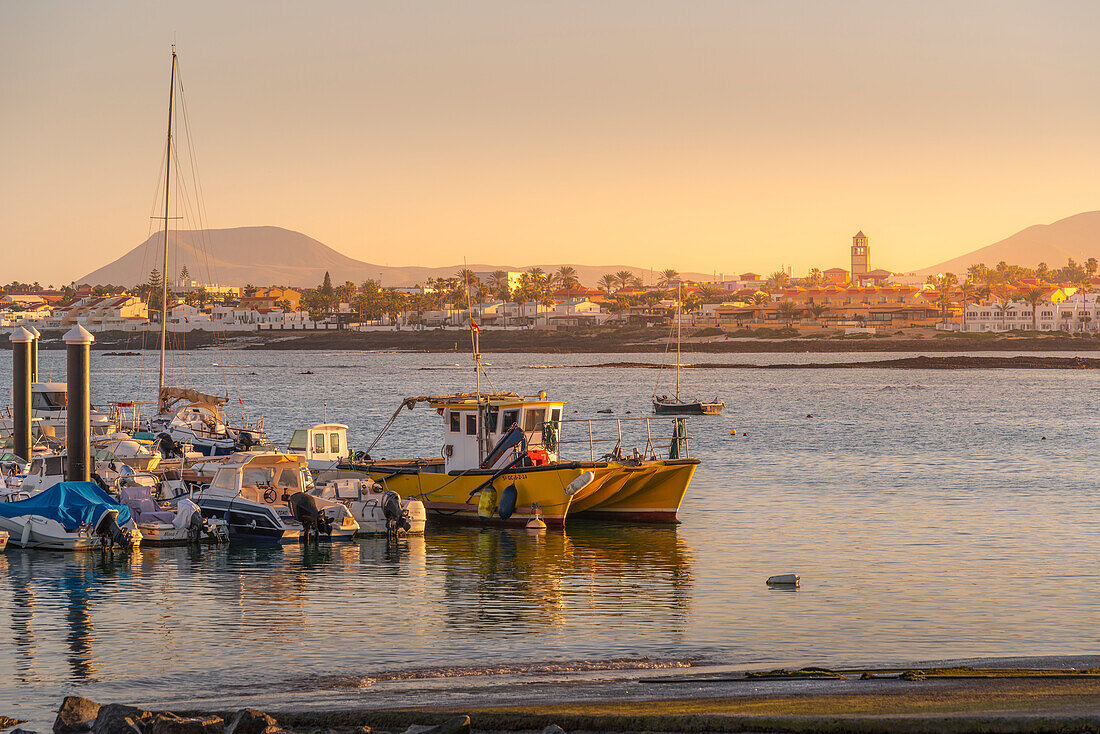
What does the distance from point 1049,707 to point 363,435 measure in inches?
2186

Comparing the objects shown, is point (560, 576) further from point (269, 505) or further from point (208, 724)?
point (208, 724)

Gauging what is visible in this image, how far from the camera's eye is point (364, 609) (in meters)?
20.9

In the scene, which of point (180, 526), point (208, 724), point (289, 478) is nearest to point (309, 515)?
point (289, 478)

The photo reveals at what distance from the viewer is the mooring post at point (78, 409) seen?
94.9 ft

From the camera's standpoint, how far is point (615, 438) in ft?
190

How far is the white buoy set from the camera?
23156mm

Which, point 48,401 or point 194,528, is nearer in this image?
point 194,528

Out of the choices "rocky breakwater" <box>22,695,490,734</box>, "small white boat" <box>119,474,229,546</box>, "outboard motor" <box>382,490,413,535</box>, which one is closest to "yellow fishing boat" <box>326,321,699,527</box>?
"outboard motor" <box>382,490,413,535</box>

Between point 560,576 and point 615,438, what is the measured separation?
111 feet

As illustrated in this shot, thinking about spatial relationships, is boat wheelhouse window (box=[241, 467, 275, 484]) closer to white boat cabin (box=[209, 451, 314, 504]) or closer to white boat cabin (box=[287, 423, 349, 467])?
white boat cabin (box=[209, 451, 314, 504])

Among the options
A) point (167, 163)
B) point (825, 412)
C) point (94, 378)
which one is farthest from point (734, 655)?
point (94, 378)

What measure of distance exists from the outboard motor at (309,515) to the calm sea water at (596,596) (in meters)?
0.67

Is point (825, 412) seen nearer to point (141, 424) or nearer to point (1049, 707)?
point (141, 424)

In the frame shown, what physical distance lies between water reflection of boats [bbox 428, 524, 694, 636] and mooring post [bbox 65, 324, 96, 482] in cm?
834
